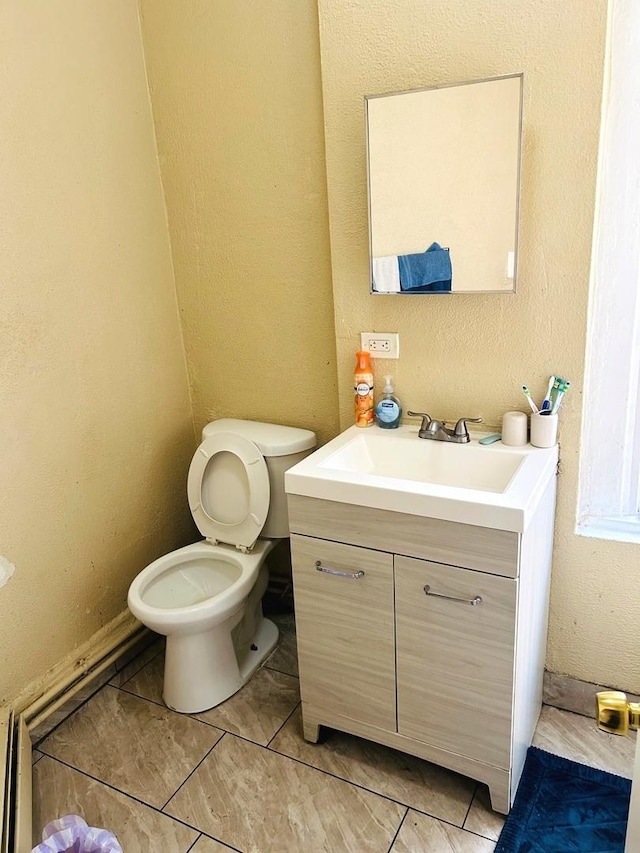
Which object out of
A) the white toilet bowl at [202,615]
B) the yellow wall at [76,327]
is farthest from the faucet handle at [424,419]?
the yellow wall at [76,327]

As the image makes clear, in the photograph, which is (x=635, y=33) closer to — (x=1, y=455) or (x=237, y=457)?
(x=237, y=457)

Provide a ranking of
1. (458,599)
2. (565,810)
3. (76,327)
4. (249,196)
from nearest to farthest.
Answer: (458,599), (565,810), (76,327), (249,196)

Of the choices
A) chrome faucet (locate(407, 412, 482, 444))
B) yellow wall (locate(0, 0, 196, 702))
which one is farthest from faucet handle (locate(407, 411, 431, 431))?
yellow wall (locate(0, 0, 196, 702))

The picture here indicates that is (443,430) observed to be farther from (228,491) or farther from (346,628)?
(228,491)

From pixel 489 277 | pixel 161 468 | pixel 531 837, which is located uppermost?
pixel 489 277

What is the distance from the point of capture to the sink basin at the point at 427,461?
160cm

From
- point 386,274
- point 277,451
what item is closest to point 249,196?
point 386,274

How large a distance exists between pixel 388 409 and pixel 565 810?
1102 millimetres

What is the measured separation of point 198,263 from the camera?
216cm

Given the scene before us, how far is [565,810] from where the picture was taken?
1515 millimetres

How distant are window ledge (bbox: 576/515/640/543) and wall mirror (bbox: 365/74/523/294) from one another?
0.69 m

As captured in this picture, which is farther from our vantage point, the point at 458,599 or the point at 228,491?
the point at 228,491

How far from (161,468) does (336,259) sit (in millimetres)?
1001

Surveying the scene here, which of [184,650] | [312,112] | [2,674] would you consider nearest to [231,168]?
[312,112]
